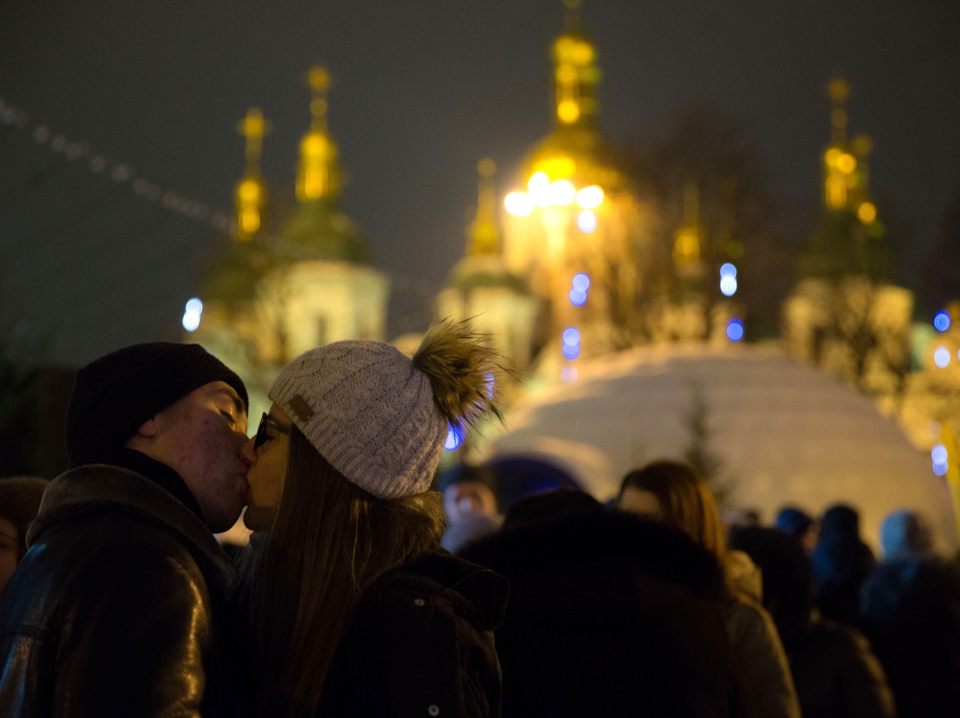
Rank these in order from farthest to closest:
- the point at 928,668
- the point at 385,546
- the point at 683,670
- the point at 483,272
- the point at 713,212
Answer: the point at 483,272, the point at 713,212, the point at 928,668, the point at 683,670, the point at 385,546

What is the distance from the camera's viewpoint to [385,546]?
6.68 feet

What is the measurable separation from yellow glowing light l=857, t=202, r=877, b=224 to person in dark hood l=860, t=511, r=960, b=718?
4197 cm

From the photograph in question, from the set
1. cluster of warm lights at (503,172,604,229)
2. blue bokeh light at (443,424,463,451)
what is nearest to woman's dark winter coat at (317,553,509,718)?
blue bokeh light at (443,424,463,451)

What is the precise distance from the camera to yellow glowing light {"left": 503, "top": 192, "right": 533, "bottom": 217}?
46.8 meters

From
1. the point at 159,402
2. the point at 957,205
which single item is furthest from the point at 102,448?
the point at 957,205

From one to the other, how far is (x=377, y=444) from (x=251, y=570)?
311 mm

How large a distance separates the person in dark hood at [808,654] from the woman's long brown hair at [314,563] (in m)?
2.18

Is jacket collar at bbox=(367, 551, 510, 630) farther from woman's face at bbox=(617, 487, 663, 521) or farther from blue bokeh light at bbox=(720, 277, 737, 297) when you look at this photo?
blue bokeh light at bbox=(720, 277, 737, 297)

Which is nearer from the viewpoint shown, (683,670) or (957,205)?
(683,670)

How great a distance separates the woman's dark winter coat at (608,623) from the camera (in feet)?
8.29

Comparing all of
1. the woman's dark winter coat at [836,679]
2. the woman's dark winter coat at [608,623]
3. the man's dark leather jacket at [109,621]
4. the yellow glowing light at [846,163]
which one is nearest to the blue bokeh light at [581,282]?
the yellow glowing light at [846,163]

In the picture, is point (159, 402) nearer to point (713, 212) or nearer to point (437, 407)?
point (437, 407)

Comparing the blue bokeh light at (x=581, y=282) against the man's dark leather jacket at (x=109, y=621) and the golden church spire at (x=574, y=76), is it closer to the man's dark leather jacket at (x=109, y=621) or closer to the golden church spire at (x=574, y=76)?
the golden church spire at (x=574, y=76)

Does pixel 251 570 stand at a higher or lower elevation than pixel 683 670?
higher
